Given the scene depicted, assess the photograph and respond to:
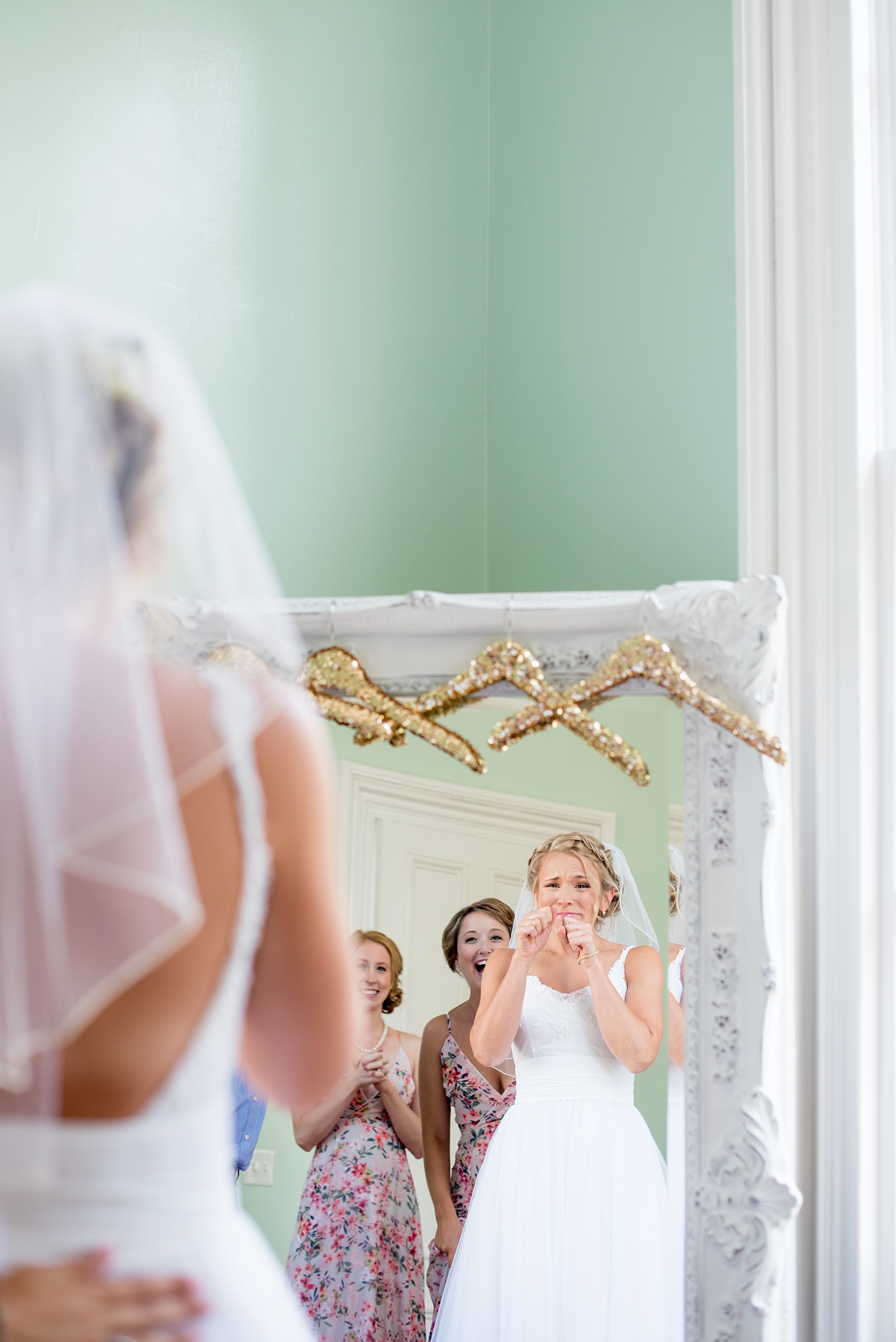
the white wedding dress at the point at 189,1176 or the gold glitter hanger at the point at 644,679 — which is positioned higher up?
the gold glitter hanger at the point at 644,679

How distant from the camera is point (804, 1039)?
1.59m

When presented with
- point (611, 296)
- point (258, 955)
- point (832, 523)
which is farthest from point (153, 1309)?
point (611, 296)

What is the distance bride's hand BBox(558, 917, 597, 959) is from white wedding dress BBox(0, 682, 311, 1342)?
1.97ft

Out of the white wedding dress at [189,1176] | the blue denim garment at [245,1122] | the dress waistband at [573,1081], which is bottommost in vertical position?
the blue denim garment at [245,1122]

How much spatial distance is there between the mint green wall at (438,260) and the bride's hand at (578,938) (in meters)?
0.63

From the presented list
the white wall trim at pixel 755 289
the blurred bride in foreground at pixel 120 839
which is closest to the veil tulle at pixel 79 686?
the blurred bride in foreground at pixel 120 839

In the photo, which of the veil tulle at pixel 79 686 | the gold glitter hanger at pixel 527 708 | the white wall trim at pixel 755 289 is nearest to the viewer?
the veil tulle at pixel 79 686

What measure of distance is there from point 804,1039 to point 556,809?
47cm

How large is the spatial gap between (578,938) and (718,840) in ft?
0.66

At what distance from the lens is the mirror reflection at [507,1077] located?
1373 mm

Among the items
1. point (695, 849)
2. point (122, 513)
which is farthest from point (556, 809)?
point (122, 513)

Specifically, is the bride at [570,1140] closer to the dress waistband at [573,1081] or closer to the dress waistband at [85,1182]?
the dress waistband at [573,1081]

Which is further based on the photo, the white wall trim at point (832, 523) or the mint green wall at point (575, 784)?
the white wall trim at point (832, 523)

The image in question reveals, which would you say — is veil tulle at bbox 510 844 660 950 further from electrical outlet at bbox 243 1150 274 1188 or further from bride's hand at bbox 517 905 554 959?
electrical outlet at bbox 243 1150 274 1188
